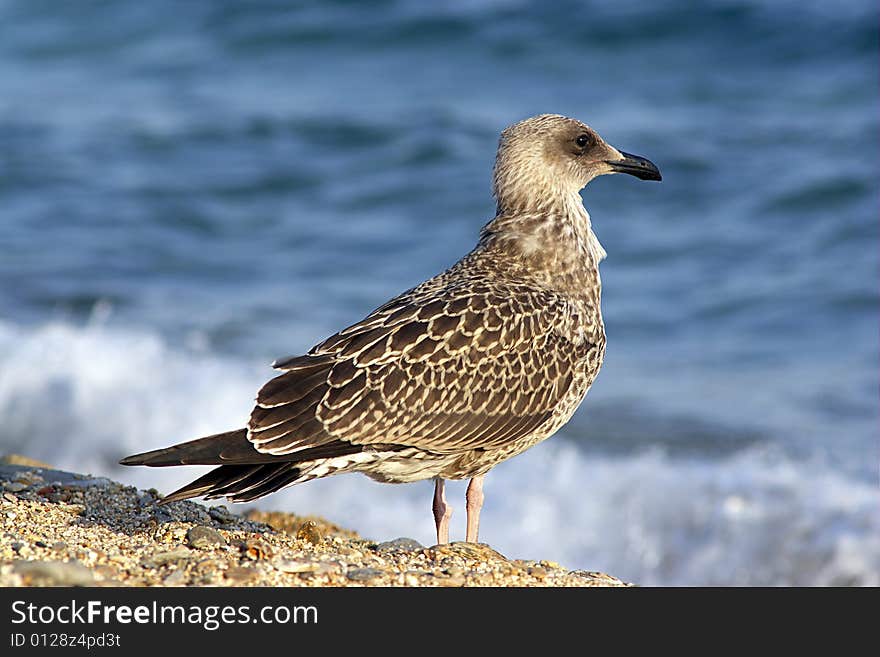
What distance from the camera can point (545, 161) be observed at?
7.70 metres

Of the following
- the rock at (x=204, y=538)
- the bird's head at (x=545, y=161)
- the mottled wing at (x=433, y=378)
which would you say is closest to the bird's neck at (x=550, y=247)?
the bird's head at (x=545, y=161)

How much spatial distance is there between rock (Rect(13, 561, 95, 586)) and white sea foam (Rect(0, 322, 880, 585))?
15.9 feet

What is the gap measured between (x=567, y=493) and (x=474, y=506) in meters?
4.08

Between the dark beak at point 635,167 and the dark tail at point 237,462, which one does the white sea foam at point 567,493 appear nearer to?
the dark beak at point 635,167

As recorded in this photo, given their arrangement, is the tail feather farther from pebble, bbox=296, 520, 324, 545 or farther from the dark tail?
pebble, bbox=296, 520, 324, 545

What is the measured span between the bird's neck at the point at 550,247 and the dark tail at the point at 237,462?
150 centimetres

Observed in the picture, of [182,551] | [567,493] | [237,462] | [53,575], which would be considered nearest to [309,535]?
[237,462]

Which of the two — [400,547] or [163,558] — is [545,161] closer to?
[400,547]

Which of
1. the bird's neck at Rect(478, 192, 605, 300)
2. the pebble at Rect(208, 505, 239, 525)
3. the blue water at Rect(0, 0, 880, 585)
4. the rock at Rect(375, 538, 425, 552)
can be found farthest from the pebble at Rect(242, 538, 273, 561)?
the blue water at Rect(0, 0, 880, 585)

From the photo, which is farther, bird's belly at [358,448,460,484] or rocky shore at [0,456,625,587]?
bird's belly at [358,448,460,484]

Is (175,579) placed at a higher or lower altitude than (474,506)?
lower

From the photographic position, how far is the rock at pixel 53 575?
5.03 metres

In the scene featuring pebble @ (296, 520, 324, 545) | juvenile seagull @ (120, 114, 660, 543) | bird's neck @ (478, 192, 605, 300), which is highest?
bird's neck @ (478, 192, 605, 300)

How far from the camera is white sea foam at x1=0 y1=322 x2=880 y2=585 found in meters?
9.93
